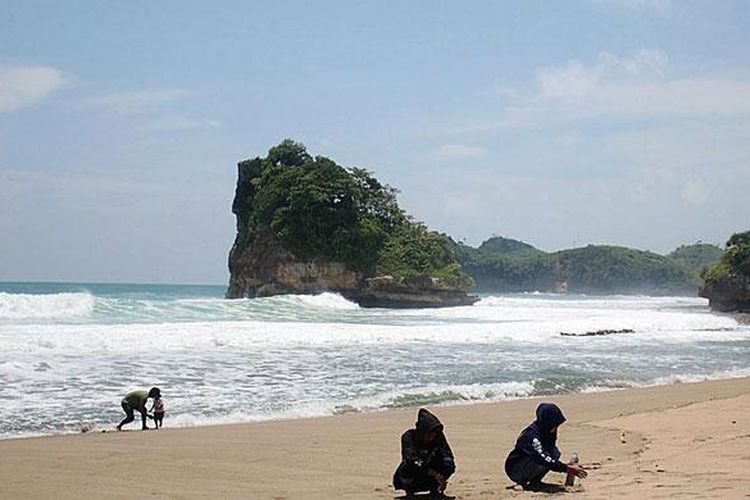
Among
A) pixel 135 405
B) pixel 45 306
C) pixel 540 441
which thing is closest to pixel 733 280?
pixel 45 306

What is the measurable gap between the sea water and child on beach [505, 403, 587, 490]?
20.1ft

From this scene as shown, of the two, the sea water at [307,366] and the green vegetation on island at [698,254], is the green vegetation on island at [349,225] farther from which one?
the green vegetation on island at [698,254]

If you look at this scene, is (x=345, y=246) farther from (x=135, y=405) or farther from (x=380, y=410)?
(x=135, y=405)

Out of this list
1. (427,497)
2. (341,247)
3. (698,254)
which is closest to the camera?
(427,497)

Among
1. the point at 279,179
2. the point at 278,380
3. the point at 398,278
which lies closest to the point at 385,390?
the point at 278,380

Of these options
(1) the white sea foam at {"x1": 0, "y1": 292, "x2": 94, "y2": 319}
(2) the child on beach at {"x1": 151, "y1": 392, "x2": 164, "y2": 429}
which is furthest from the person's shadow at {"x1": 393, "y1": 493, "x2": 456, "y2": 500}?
(1) the white sea foam at {"x1": 0, "y1": 292, "x2": 94, "y2": 319}

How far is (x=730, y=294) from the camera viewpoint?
5516 centimetres

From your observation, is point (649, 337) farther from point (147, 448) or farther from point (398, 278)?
point (398, 278)

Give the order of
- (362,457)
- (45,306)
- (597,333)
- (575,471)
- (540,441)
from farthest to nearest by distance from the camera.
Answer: (45,306) < (597,333) < (362,457) < (540,441) < (575,471)

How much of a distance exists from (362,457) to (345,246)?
2092 inches

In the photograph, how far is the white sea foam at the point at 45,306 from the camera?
1455 inches

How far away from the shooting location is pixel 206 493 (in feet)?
21.9

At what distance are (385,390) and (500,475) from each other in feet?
24.5

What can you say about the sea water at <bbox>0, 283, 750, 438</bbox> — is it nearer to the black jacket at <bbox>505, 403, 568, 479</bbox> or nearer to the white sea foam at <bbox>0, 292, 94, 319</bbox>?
the white sea foam at <bbox>0, 292, 94, 319</bbox>
